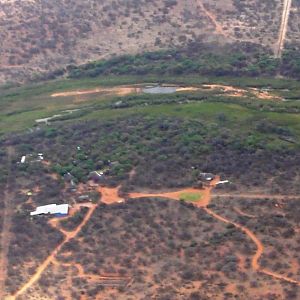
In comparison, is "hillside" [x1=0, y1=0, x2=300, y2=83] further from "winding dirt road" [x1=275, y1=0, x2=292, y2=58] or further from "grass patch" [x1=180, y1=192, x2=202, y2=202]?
"grass patch" [x1=180, y1=192, x2=202, y2=202]

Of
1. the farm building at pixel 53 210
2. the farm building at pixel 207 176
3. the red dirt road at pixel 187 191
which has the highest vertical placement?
the farm building at pixel 207 176

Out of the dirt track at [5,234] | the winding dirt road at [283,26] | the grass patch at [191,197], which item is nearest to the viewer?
the dirt track at [5,234]

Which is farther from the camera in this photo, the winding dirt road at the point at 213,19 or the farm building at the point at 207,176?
the winding dirt road at the point at 213,19

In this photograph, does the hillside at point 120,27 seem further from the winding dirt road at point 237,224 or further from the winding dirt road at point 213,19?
the winding dirt road at point 237,224

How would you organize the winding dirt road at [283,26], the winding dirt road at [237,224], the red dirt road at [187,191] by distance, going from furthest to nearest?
the winding dirt road at [283,26] → the red dirt road at [187,191] → the winding dirt road at [237,224]

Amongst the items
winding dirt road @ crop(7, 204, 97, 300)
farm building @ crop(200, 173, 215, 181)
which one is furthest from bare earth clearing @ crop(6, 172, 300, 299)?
farm building @ crop(200, 173, 215, 181)

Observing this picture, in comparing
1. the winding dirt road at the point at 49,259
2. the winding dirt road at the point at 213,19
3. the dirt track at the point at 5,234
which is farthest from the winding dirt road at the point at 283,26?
the winding dirt road at the point at 49,259

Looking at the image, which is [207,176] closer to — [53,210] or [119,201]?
[119,201]
